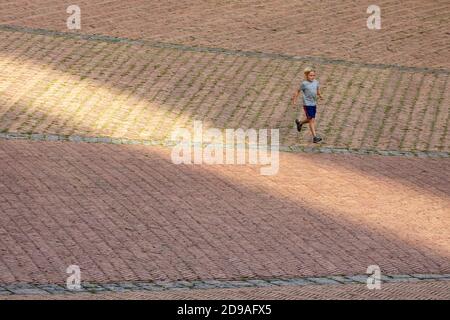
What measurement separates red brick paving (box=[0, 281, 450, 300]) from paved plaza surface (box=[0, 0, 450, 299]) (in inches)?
1.3

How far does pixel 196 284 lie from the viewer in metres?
11.5

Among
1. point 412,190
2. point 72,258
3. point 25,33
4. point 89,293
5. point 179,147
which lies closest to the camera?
point 89,293

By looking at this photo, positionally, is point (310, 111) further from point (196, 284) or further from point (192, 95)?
point (196, 284)

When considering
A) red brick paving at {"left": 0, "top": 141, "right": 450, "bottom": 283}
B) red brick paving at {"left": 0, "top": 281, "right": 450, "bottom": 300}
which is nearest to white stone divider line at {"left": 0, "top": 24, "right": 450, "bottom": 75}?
red brick paving at {"left": 0, "top": 141, "right": 450, "bottom": 283}

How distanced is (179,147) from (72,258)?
484cm

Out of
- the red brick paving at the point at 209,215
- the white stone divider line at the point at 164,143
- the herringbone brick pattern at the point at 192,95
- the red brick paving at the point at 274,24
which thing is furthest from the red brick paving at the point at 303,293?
the red brick paving at the point at 274,24

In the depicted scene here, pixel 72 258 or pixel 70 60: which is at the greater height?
pixel 70 60

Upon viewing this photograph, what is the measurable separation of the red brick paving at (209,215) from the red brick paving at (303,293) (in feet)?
1.44

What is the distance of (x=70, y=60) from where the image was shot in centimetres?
1973

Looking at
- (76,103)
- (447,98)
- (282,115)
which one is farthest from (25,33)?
(447,98)

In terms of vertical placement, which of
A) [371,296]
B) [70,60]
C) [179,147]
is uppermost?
[70,60]

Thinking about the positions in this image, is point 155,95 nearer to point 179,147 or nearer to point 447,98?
point 179,147

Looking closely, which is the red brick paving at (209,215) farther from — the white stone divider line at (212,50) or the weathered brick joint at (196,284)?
the white stone divider line at (212,50)

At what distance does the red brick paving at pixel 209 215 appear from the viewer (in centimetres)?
1209
